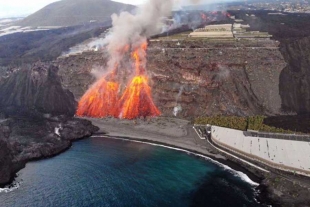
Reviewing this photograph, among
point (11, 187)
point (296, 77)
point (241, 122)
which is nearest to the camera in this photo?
point (11, 187)

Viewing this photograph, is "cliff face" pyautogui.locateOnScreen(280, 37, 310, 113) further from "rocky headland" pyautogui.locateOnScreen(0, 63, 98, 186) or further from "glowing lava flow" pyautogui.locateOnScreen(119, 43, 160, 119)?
"rocky headland" pyautogui.locateOnScreen(0, 63, 98, 186)

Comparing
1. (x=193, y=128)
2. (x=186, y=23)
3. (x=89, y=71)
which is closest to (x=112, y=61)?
(x=89, y=71)

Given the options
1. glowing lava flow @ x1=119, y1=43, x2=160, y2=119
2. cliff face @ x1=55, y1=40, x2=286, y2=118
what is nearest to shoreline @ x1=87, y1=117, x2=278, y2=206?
glowing lava flow @ x1=119, y1=43, x2=160, y2=119

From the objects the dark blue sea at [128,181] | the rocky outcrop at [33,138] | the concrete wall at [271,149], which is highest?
the concrete wall at [271,149]

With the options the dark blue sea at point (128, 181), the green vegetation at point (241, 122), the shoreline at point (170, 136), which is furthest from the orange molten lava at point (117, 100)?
the dark blue sea at point (128, 181)

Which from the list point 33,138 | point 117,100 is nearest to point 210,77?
point 117,100

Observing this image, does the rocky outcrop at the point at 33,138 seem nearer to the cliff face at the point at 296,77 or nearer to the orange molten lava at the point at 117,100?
the orange molten lava at the point at 117,100

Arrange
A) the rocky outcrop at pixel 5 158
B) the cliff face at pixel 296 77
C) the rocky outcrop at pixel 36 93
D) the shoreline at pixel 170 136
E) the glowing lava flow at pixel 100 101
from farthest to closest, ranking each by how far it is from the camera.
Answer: the rocky outcrop at pixel 36 93 < the glowing lava flow at pixel 100 101 < the cliff face at pixel 296 77 < the shoreline at pixel 170 136 < the rocky outcrop at pixel 5 158

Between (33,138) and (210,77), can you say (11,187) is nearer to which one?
(33,138)
